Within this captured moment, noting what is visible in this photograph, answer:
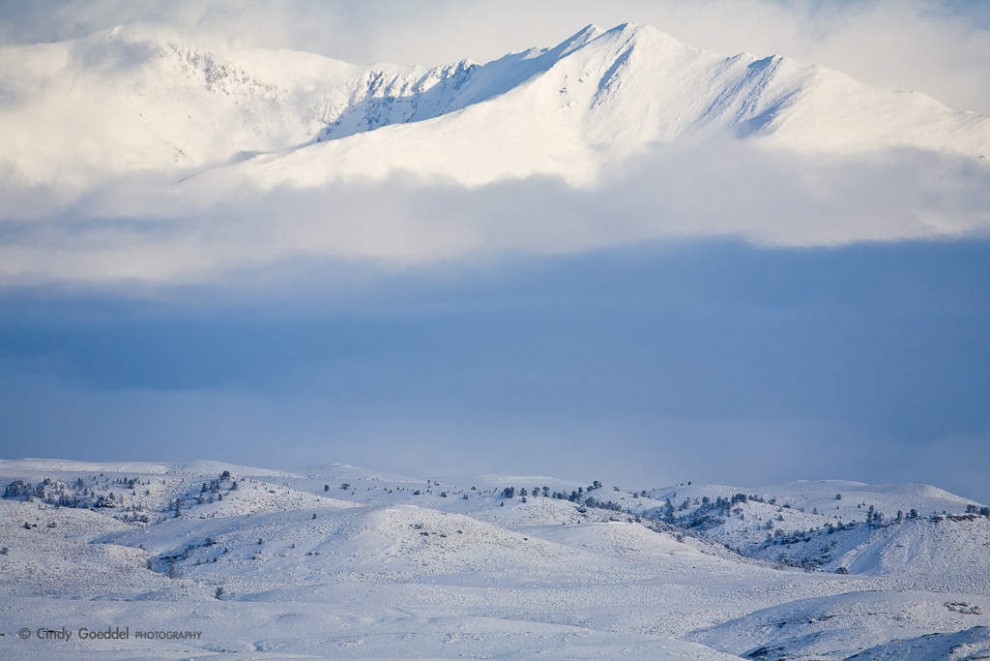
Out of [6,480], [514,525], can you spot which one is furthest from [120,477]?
[514,525]

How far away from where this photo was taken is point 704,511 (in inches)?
6511

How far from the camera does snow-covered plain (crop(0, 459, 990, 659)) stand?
231 feet

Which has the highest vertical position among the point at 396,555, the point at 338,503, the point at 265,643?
the point at 338,503

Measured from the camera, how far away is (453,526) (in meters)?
114

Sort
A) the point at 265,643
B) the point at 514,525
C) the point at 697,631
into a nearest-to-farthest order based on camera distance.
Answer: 1. the point at 265,643
2. the point at 697,631
3. the point at 514,525

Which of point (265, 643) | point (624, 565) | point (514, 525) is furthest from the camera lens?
point (514, 525)

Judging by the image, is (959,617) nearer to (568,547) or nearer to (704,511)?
(568,547)

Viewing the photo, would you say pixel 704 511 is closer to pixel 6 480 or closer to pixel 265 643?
pixel 6 480

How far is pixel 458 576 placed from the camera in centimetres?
10156

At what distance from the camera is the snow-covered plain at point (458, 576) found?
70.5 metres

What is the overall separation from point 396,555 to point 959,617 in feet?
134

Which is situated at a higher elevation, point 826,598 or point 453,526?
point 453,526

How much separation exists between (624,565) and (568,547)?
624 centimetres

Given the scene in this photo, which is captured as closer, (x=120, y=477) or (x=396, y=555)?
(x=396, y=555)
